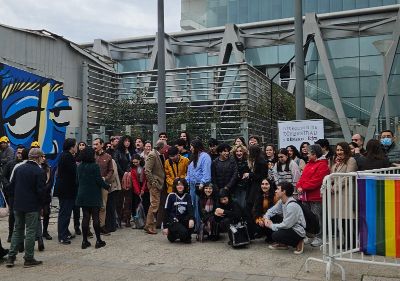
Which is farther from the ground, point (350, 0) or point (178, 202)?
point (350, 0)

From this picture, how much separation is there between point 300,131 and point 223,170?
10.3 feet

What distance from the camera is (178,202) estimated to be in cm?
871

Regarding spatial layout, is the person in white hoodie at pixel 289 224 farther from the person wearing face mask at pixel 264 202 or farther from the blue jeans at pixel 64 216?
the blue jeans at pixel 64 216

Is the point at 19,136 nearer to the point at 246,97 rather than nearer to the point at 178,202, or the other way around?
the point at 178,202

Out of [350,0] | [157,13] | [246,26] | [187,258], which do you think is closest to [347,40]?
[246,26]

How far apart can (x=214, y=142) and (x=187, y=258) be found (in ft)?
10.2

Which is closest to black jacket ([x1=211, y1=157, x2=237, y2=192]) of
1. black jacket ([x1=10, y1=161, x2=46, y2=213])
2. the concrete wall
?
black jacket ([x1=10, y1=161, x2=46, y2=213])

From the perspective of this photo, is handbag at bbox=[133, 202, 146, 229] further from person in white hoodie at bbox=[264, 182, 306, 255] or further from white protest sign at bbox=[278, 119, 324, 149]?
white protest sign at bbox=[278, 119, 324, 149]

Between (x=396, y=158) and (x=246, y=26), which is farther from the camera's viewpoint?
(x=246, y=26)

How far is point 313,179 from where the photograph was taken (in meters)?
8.03

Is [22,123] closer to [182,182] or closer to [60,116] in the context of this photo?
[60,116]

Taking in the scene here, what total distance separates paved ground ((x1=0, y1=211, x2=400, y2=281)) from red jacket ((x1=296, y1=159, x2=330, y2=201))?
0.91m

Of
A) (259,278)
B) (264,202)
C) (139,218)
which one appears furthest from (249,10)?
(259,278)

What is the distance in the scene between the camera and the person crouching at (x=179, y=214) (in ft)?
27.7
